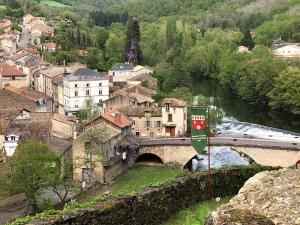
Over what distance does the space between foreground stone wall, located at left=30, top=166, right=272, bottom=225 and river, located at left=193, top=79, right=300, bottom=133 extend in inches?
1602

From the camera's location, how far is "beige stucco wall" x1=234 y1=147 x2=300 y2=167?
37125mm

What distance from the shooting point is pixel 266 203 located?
841 centimetres

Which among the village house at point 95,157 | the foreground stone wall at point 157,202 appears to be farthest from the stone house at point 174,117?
the foreground stone wall at point 157,202

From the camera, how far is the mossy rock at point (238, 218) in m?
6.66

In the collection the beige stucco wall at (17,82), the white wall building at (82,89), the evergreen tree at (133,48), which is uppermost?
the evergreen tree at (133,48)

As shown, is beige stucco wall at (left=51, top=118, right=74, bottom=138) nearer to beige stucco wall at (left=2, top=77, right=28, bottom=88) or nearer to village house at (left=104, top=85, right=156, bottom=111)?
village house at (left=104, top=85, right=156, bottom=111)

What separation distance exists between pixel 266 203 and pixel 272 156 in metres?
30.1

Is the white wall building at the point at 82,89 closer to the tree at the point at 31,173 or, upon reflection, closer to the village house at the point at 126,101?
the village house at the point at 126,101

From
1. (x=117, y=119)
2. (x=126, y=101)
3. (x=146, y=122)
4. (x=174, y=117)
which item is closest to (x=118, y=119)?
(x=117, y=119)

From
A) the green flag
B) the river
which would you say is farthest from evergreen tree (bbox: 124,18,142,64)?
the green flag

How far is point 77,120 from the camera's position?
1789 inches

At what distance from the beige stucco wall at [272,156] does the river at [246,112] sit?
56.0 ft

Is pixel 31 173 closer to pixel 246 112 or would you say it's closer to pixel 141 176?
pixel 141 176

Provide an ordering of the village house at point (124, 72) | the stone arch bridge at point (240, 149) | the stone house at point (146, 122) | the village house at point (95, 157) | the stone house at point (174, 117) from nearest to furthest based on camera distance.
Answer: the village house at point (95, 157) → the stone arch bridge at point (240, 149) → the stone house at point (174, 117) → the stone house at point (146, 122) → the village house at point (124, 72)
